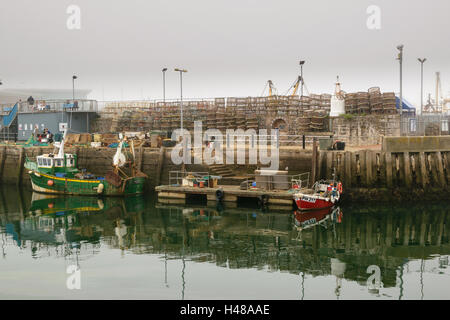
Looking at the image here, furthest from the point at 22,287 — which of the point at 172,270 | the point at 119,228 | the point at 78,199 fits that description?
the point at 78,199

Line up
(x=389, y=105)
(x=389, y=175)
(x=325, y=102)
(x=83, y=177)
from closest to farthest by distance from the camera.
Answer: (x=389, y=175)
(x=83, y=177)
(x=389, y=105)
(x=325, y=102)

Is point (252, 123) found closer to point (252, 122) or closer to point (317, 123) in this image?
point (252, 122)

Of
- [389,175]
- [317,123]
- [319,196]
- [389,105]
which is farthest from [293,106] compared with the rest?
[319,196]

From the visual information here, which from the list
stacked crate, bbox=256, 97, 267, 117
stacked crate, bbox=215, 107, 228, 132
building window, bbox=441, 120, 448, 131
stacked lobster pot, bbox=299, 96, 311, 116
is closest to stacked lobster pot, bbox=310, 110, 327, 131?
stacked lobster pot, bbox=299, 96, 311, 116

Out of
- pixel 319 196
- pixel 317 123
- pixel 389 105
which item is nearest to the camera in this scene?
pixel 319 196

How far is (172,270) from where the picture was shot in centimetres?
1912

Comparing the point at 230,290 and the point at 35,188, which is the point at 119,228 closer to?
the point at 230,290

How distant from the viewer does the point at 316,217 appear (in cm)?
2770

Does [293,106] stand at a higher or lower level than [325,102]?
lower

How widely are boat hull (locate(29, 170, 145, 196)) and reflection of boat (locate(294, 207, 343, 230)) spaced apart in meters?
12.1

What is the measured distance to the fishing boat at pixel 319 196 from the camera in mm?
28391

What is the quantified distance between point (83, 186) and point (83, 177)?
2.96 ft

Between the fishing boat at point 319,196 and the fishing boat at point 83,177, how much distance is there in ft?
40.0

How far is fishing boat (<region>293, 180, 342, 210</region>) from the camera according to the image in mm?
28391
